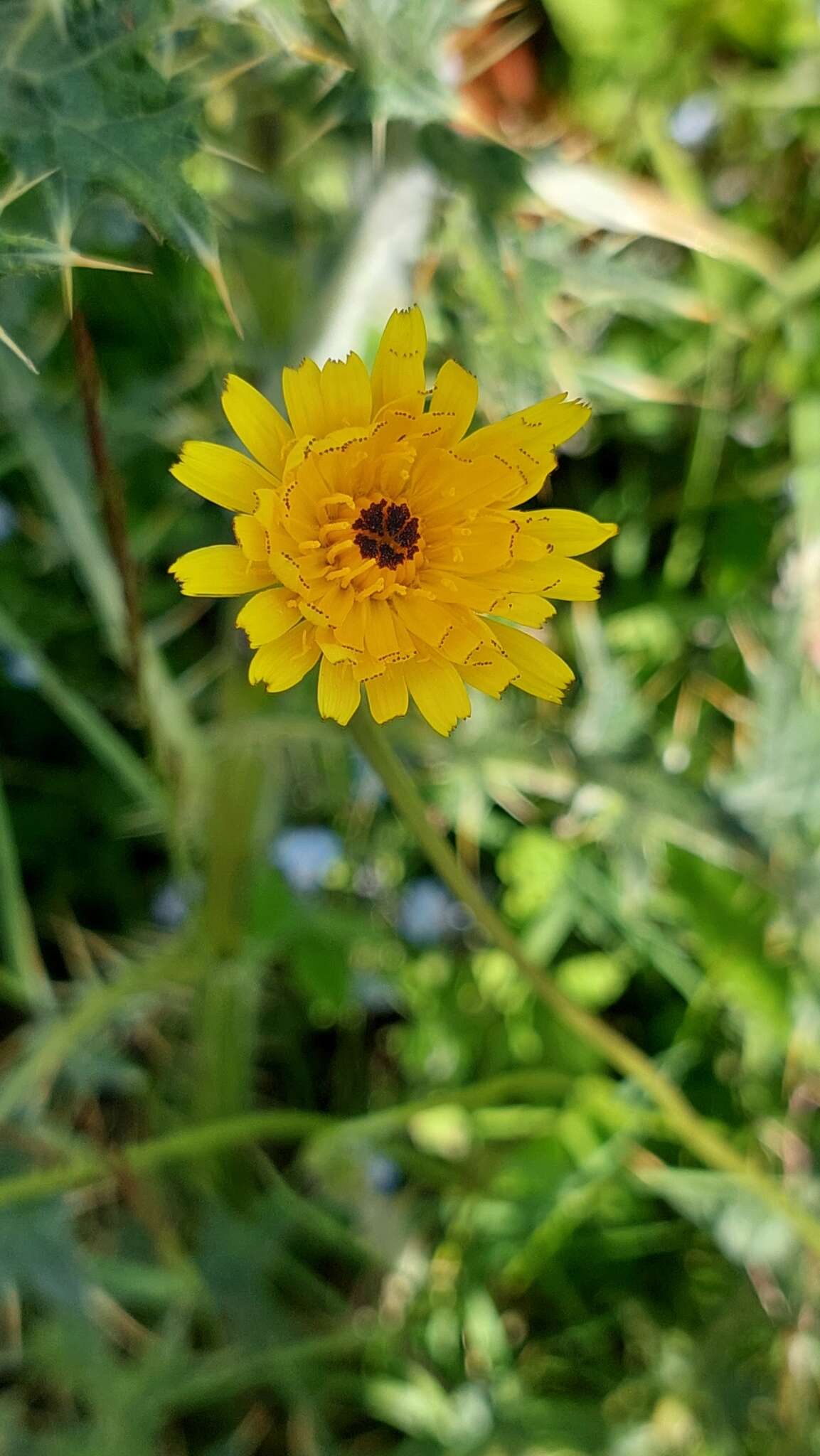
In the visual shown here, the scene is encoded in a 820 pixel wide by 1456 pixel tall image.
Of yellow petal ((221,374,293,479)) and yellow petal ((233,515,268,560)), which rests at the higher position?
yellow petal ((221,374,293,479))

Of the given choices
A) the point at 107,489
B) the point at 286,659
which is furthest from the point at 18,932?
the point at 286,659

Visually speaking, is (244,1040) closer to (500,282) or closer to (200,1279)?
(200,1279)

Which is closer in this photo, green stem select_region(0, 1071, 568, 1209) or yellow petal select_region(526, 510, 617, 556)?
yellow petal select_region(526, 510, 617, 556)

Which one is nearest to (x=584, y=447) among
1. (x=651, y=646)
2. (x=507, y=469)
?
(x=651, y=646)

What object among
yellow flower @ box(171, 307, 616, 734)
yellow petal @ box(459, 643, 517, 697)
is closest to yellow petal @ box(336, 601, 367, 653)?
yellow flower @ box(171, 307, 616, 734)

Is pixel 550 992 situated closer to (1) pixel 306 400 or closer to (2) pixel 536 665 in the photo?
(2) pixel 536 665

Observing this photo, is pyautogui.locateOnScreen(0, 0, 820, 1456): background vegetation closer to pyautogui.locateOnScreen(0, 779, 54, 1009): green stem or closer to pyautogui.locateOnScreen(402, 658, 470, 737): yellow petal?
pyautogui.locateOnScreen(0, 779, 54, 1009): green stem
